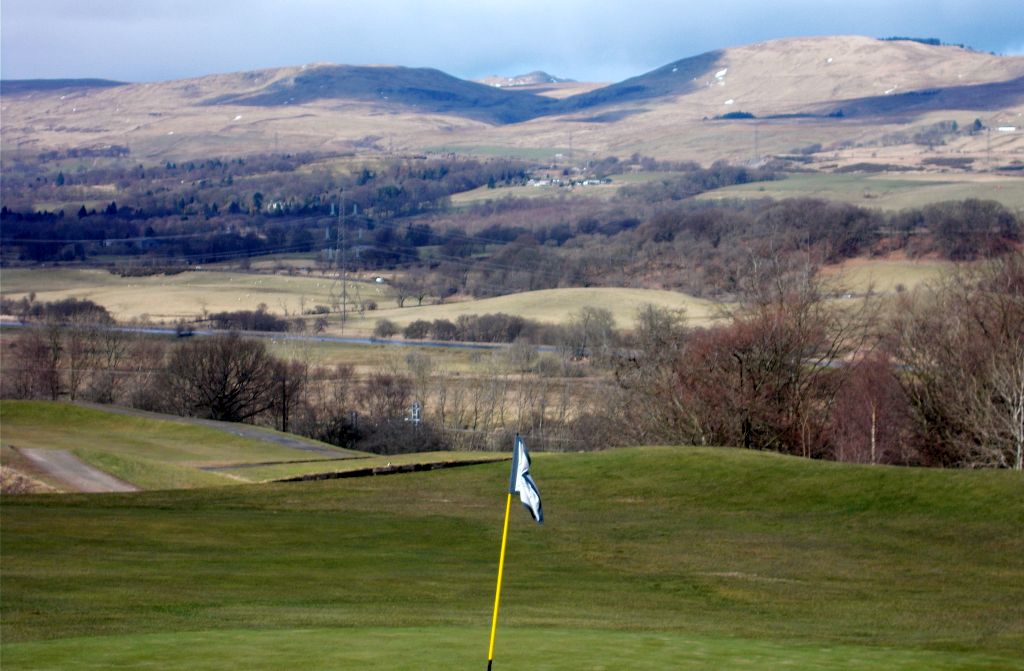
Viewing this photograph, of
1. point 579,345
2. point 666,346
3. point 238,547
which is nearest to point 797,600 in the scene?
point 238,547

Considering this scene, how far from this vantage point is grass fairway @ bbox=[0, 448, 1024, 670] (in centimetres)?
1373

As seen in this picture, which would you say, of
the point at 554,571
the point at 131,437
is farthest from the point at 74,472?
the point at 554,571

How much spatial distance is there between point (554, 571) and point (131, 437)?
32.6m

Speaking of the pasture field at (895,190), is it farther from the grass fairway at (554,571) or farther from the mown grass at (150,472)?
the grass fairway at (554,571)

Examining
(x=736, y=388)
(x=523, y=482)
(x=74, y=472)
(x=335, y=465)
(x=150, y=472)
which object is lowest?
(x=335, y=465)

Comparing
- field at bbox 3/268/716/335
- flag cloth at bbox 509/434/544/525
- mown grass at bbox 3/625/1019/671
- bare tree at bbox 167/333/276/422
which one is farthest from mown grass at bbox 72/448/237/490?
field at bbox 3/268/716/335

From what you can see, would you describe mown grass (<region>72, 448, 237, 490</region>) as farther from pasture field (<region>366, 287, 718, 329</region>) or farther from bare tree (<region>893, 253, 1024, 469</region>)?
pasture field (<region>366, 287, 718, 329</region>)

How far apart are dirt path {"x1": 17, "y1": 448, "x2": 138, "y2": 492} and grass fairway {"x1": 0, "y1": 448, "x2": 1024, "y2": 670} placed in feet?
17.5

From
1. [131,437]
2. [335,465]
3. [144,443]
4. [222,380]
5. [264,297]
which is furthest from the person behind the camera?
[264,297]

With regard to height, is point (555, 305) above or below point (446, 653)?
below

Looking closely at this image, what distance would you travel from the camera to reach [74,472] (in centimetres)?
3853

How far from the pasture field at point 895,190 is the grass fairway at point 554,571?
11514 centimetres

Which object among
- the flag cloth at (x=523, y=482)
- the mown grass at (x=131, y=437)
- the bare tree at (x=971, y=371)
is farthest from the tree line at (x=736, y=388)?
the flag cloth at (x=523, y=482)

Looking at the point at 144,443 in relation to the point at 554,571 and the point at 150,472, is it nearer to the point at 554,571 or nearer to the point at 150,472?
Result: the point at 150,472
